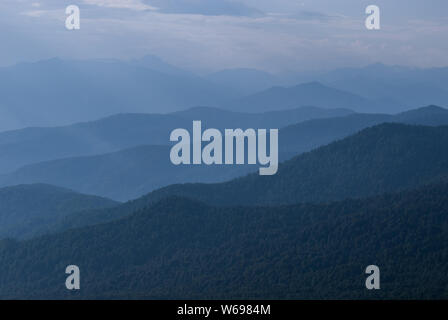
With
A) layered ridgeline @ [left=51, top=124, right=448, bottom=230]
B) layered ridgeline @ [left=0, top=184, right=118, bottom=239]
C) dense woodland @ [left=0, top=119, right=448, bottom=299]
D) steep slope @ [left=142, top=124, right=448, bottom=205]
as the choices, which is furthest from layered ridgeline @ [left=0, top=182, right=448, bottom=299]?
layered ridgeline @ [left=0, top=184, right=118, bottom=239]

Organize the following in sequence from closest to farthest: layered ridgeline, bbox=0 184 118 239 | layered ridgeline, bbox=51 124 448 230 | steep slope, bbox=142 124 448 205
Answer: layered ridgeline, bbox=51 124 448 230
steep slope, bbox=142 124 448 205
layered ridgeline, bbox=0 184 118 239

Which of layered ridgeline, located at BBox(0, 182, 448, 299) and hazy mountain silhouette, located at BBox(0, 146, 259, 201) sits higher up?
hazy mountain silhouette, located at BBox(0, 146, 259, 201)

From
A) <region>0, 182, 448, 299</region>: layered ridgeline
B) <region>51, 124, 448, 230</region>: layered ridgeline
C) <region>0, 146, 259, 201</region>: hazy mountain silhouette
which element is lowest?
<region>0, 182, 448, 299</region>: layered ridgeline

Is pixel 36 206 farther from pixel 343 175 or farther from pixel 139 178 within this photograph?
pixel 139 178

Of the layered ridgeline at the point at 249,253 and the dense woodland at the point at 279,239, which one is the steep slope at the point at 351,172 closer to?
the dense woodland at the point at 279,239

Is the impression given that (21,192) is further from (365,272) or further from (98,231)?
(365,272)

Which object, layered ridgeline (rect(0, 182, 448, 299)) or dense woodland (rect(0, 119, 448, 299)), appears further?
dense woodland (rect(0, 119, 448, 299))

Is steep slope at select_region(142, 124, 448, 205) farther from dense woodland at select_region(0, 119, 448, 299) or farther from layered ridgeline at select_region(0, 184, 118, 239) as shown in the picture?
layered ridgeline at select_region(0, 184, 118, 239)
